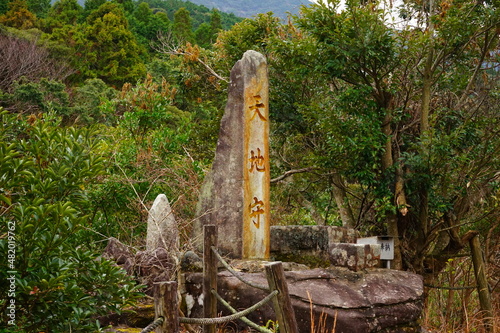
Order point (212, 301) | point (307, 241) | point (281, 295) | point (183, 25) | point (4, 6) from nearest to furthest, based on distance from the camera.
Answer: point (281, 295) < point (212, 301) < point (307, 241) < point (4, 6) < point (183, 25)

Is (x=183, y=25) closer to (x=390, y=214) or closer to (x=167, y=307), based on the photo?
(x=390, y=214)

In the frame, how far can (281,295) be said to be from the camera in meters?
3.35

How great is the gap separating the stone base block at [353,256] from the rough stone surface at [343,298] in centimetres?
8

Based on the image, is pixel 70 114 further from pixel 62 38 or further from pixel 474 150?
pixel 474 150

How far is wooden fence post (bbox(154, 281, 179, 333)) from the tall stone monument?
120 inches

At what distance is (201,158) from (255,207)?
468cm

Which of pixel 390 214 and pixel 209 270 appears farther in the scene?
pixel 390 214

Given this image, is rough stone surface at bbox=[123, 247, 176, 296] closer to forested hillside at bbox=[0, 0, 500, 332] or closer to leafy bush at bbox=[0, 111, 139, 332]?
forested hillside at bbox=[0, 0, 500, 332]

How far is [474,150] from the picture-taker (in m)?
6.12

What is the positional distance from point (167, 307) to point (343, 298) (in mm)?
2214

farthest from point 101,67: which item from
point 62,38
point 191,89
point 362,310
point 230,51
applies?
point 362,310

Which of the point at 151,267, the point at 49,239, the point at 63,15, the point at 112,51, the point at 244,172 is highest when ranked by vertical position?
the point at 63,15

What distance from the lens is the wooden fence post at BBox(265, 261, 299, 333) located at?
3.33 m

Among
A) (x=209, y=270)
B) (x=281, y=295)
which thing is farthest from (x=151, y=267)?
(x=281, y=295)
